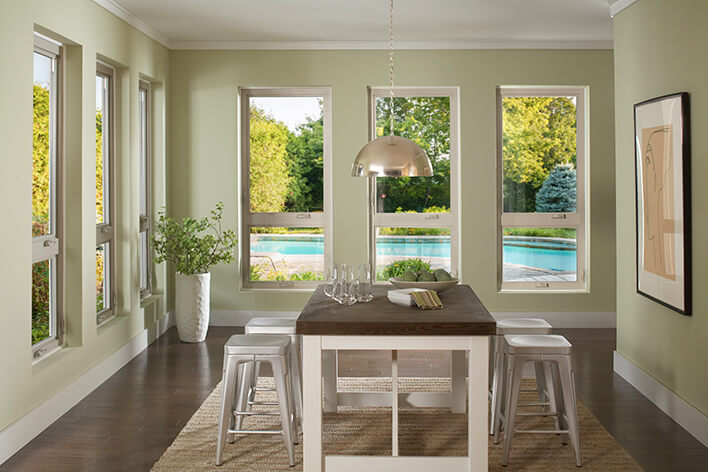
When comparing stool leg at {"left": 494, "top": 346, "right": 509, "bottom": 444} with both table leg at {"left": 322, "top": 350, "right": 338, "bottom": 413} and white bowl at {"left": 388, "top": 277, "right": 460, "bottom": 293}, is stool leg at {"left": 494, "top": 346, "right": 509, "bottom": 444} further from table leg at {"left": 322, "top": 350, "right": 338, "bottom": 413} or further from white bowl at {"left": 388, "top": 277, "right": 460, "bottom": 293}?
table leg at {"left": 322, "top": 350, "right": 338, "bottom": 413}

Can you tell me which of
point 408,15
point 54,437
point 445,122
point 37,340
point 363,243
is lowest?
point 54,437

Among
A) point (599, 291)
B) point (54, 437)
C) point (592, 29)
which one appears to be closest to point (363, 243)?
point (599, 291)

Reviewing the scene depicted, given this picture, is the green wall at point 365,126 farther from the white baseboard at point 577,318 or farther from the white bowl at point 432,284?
the white bowl at point 432,284

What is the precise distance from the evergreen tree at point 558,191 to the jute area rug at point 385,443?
9.04ft

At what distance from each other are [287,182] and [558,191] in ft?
8.77

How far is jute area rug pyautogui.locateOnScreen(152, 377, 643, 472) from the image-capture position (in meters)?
3.22

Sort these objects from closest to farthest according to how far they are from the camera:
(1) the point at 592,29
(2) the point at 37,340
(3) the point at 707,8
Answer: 1. (3) the point at 707,8
2. (2) the point at 37,340
3. (1) the point at 592,29

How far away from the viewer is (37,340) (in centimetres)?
402

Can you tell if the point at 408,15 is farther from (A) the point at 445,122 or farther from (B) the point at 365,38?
(A) the point at 445,122

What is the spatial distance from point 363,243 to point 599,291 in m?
2.34

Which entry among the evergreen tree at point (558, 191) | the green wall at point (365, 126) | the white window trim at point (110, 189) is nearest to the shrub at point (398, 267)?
the green wall at point (365, 126)

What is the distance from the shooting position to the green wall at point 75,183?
3.38m

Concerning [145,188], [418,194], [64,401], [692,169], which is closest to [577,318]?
[418,194]

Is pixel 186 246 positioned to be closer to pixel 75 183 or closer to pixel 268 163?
pixel 268 163
